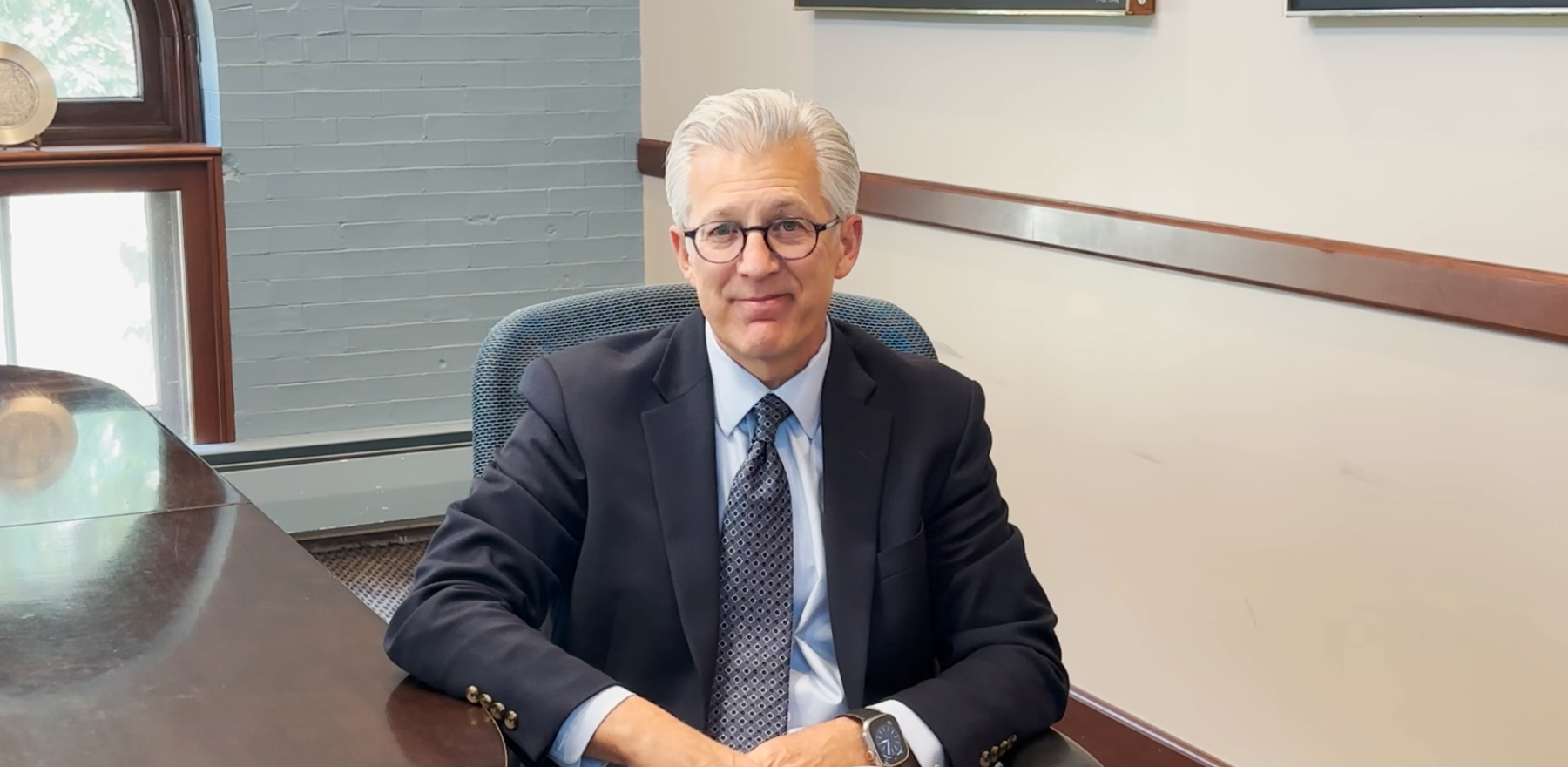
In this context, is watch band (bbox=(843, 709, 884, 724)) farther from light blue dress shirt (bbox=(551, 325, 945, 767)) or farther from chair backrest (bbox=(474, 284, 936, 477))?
chair backrest (bbox=(474, 284, 936, 477))

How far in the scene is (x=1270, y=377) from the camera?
8.14ft

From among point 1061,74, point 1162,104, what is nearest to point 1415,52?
point 1162,104

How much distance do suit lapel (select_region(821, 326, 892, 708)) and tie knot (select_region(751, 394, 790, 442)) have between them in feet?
0.15

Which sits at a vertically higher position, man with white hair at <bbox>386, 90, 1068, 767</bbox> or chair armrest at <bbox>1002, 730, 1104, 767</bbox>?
man with white hair at <bbox>386, 90, 1068, 767</bbox>

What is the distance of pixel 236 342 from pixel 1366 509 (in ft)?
8.79

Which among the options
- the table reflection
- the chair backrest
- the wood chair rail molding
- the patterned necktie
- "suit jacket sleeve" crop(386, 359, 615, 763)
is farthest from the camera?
the wood chair rail molding

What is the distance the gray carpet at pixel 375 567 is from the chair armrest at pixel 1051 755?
2364 mm

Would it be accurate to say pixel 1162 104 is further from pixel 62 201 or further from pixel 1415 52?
pixel 62 201

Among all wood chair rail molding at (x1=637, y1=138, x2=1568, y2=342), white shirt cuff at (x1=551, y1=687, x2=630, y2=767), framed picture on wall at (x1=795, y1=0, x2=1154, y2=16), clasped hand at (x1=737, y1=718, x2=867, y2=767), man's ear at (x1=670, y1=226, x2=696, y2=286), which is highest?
framed picture on wall at (x1=795, y1=0, x2=1154, y2=16)

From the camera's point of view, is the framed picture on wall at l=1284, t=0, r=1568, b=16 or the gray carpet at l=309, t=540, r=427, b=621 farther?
the gray carpet at l=309, t=540, r=427, b=621

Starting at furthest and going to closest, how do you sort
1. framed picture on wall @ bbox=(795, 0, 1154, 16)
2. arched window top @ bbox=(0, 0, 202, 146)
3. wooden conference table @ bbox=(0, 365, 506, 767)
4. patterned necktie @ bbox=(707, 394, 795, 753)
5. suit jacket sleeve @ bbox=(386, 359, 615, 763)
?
arched window top @ bbox=(0, 0, 202, 146)
framed picture on wall @ bbox=(795, 0, 1154, 16)
patterned necktie @ bbox=(707, 394, 795, 753)
suit jacket sleeve @ bbox=(386, 359, 615, 763)
wooden conference table @ bbox=(0, 365, 506, 767)

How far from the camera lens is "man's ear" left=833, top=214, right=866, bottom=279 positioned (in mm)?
1686

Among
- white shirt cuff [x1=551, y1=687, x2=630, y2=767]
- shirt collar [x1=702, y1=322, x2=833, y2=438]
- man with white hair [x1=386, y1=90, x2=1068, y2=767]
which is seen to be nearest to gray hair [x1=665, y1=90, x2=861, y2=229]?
man with white hair [x1=386, y1=90, x2=1068, y2=767]

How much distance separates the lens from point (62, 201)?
12.3 ft
